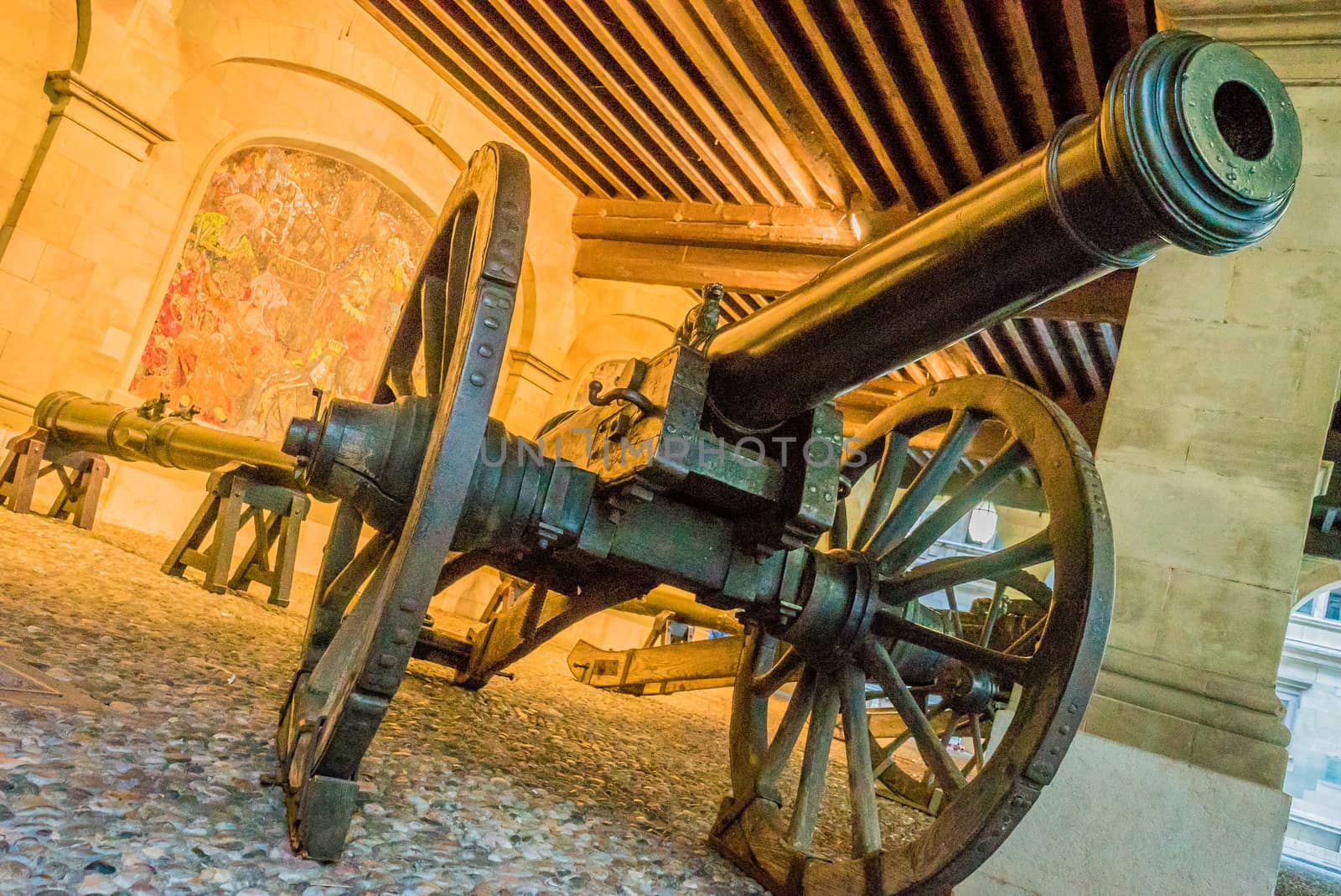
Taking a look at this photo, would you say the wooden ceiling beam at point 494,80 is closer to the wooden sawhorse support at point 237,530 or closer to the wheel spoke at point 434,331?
the wooden sawhorse support at point 237,530

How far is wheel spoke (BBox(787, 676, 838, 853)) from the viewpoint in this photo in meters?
2.17

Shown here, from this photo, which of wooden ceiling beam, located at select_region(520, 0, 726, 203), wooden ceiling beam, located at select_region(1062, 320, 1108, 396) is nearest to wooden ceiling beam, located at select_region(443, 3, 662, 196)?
wooden ceiling beam, located at select_region(520, 0, 726, 203)

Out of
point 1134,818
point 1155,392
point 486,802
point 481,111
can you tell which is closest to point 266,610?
point 486,802

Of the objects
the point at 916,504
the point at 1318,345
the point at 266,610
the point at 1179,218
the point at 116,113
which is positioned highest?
the point at 116,113

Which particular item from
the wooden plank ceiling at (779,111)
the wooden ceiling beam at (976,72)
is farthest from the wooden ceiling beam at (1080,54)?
the wooden ceiling beam at (976,72)

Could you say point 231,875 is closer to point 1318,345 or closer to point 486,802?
point 486,802

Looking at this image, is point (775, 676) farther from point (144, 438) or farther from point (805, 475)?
point (144, 438)

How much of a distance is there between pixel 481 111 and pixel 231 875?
27.8 feet

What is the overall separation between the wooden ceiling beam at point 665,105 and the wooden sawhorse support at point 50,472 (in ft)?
15.9

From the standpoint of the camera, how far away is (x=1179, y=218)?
1331mm

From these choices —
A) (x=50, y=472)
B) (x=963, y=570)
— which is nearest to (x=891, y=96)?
(x=963, y=570)

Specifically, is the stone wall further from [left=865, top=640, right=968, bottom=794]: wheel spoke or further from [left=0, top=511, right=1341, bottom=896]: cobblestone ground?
[left=865, top=640, right=968, bottom=794]: wheel spoke

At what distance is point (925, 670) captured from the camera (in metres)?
3.13

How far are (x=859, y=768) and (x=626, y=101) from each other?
6.64 m
